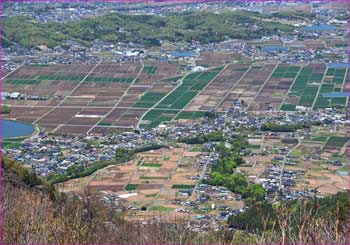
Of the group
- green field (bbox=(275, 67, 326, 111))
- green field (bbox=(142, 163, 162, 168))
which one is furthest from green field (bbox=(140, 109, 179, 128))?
green field (bbox=(142, 163, 162, 168))

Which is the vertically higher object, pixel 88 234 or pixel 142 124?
pixel 88 234

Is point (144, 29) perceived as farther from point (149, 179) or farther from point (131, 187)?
point (131, 187)

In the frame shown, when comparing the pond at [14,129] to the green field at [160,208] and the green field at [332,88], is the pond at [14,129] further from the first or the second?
the green field at [332,88]

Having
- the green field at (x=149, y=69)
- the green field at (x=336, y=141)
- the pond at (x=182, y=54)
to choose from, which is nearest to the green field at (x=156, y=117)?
the green field at (x=336, y=141)

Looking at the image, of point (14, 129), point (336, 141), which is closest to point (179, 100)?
point (14, 129)

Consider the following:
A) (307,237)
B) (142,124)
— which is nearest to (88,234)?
(307,237)

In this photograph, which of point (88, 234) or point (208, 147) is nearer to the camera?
point (88, 234)

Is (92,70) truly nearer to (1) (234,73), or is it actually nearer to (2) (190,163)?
(1) (234,73)
